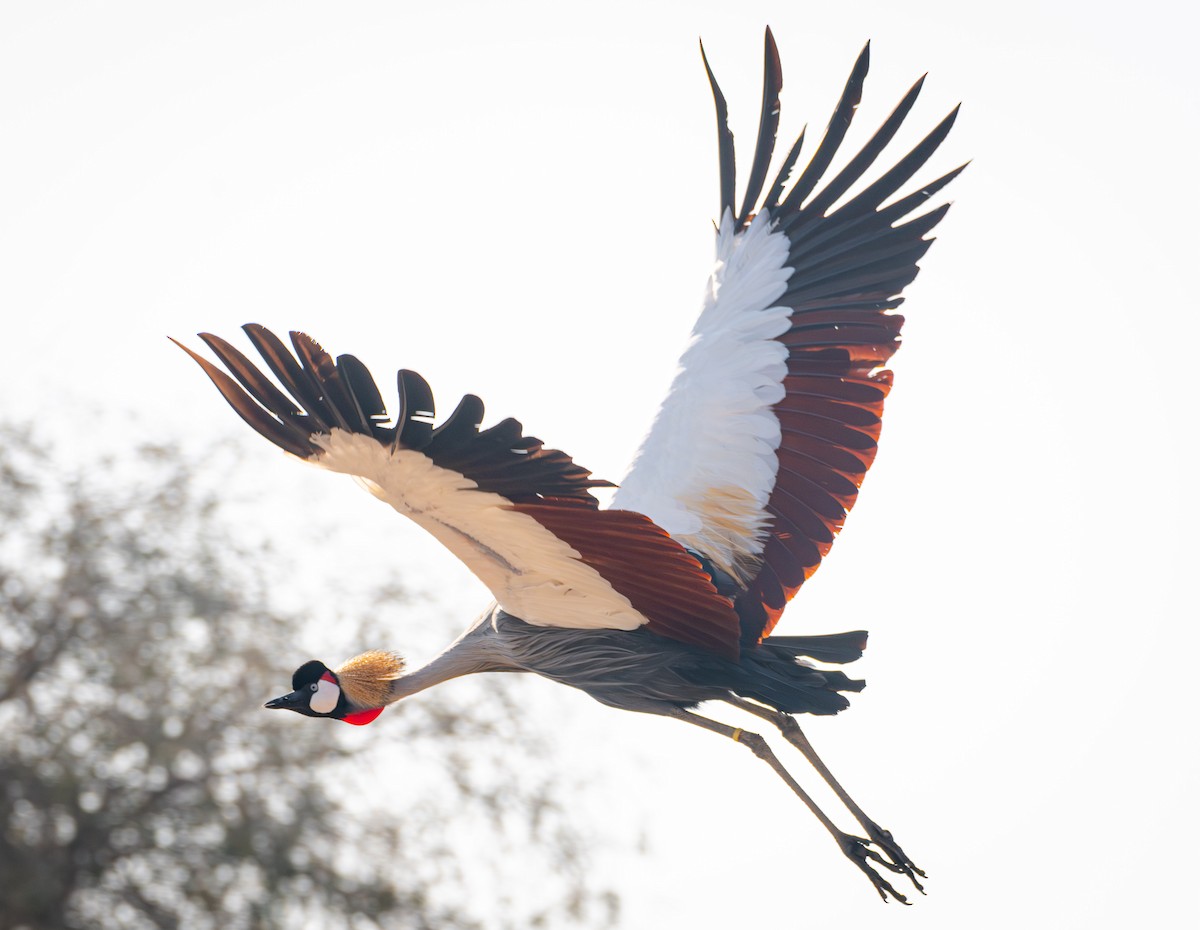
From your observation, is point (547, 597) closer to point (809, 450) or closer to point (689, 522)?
point (689, 522)

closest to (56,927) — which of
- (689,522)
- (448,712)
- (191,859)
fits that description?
(191,859)

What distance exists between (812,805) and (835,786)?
18 centimetres

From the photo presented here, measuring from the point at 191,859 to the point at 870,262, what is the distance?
35.8 ft

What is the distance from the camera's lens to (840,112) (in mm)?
8094

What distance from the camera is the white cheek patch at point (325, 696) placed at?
24.6ft

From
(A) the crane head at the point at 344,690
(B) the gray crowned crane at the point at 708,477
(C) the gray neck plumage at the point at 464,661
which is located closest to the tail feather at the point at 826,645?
(B) the gray crowned crane at the point at 708,477

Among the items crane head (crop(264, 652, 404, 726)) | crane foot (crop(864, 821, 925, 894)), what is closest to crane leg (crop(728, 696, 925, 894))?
crane foot (crop(864, 821, 925, 894))

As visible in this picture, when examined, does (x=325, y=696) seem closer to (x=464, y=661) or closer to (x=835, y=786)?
(x=464, y=661)

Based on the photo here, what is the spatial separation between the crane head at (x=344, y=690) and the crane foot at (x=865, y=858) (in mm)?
2034

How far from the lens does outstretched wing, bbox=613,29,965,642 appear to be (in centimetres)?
748

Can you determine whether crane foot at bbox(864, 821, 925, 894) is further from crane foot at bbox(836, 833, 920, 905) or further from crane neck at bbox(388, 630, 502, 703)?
crane neck at bbox(388, 630, 502, 703)

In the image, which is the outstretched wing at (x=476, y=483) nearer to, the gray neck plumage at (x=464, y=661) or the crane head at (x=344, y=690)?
the gray neck plumage at (x=464, y=661)

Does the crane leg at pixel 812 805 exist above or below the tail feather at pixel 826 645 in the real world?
below

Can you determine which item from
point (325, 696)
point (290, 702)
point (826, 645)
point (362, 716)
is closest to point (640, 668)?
point (826, 645)
